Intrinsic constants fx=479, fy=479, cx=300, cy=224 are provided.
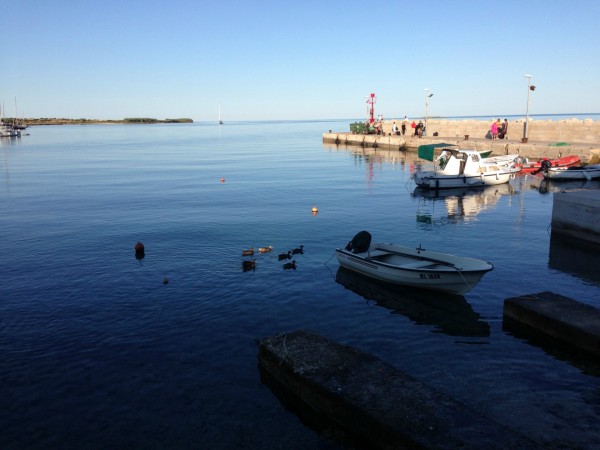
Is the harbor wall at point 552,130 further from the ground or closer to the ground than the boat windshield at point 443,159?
further from the ground

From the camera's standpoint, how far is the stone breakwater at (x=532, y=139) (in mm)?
50875

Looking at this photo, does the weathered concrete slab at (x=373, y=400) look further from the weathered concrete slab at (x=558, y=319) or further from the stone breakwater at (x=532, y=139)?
the stone breakwater at (x=532, y=139)

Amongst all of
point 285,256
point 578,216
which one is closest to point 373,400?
point 285,256

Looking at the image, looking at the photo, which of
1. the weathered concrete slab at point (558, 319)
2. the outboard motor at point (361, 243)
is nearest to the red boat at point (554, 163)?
the outboard motor at point (361, 243)

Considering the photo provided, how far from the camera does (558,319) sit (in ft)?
43.5

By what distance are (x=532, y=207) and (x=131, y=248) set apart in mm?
26756

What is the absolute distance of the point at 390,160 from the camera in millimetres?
67188

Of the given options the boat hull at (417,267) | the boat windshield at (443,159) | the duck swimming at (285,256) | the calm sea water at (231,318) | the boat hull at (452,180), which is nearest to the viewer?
the calm sea water at (231,318)

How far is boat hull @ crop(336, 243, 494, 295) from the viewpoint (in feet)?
53.8

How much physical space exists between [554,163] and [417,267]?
33938mm

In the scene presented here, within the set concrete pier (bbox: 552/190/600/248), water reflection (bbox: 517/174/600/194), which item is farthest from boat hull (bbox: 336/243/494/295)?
water reflection (bbox: 517/174/600/194)

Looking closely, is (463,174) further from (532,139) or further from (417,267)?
(532,139)

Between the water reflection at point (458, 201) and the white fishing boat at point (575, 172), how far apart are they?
367 cm

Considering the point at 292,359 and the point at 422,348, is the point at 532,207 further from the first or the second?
the point at 292,359
